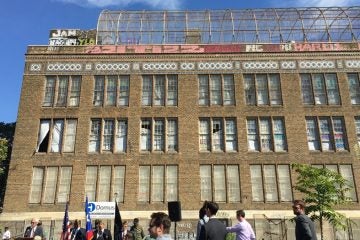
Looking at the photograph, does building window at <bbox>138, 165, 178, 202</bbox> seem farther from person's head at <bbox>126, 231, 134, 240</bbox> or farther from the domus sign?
person's head at <bbox>126, 231, 134, 240</bbox>

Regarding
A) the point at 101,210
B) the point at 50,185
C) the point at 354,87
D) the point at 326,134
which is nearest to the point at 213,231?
the point at 101,210

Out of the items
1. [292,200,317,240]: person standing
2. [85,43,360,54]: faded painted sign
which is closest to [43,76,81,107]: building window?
[85,43,360,54]: faded painted sign

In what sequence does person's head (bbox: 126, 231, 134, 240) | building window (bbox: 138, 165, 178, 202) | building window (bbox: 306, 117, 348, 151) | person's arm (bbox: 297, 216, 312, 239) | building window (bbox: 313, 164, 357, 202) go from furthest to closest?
building window (bbox: 306, 117, 348, 151)
building window (bbox: 313, 164, 357, 202)
building window (bbox: 138, 165, 178, 202)
person's head (bbox: 126, 231, 134, 240)
person's arm (bbox: 297, 216, 312, 239)

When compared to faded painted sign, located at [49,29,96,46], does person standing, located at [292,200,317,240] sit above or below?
below

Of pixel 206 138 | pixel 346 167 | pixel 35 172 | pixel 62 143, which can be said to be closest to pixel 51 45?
pixel 62 143

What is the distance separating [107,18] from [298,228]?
31.4m

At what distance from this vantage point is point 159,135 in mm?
31156

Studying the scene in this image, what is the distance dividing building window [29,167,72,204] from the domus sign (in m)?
7.61

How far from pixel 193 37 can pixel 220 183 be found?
13.3 metres

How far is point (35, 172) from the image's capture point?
30.0 m

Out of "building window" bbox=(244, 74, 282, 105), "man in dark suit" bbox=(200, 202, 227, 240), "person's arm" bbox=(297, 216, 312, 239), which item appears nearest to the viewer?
"man in dark suit" bbox=(200, 202, 227, 240)

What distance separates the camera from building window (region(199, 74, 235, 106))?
32.1 meters

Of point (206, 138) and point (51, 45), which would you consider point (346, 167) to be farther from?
point (51, 45)

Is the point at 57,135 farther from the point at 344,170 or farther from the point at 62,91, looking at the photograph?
the point at 344,170
